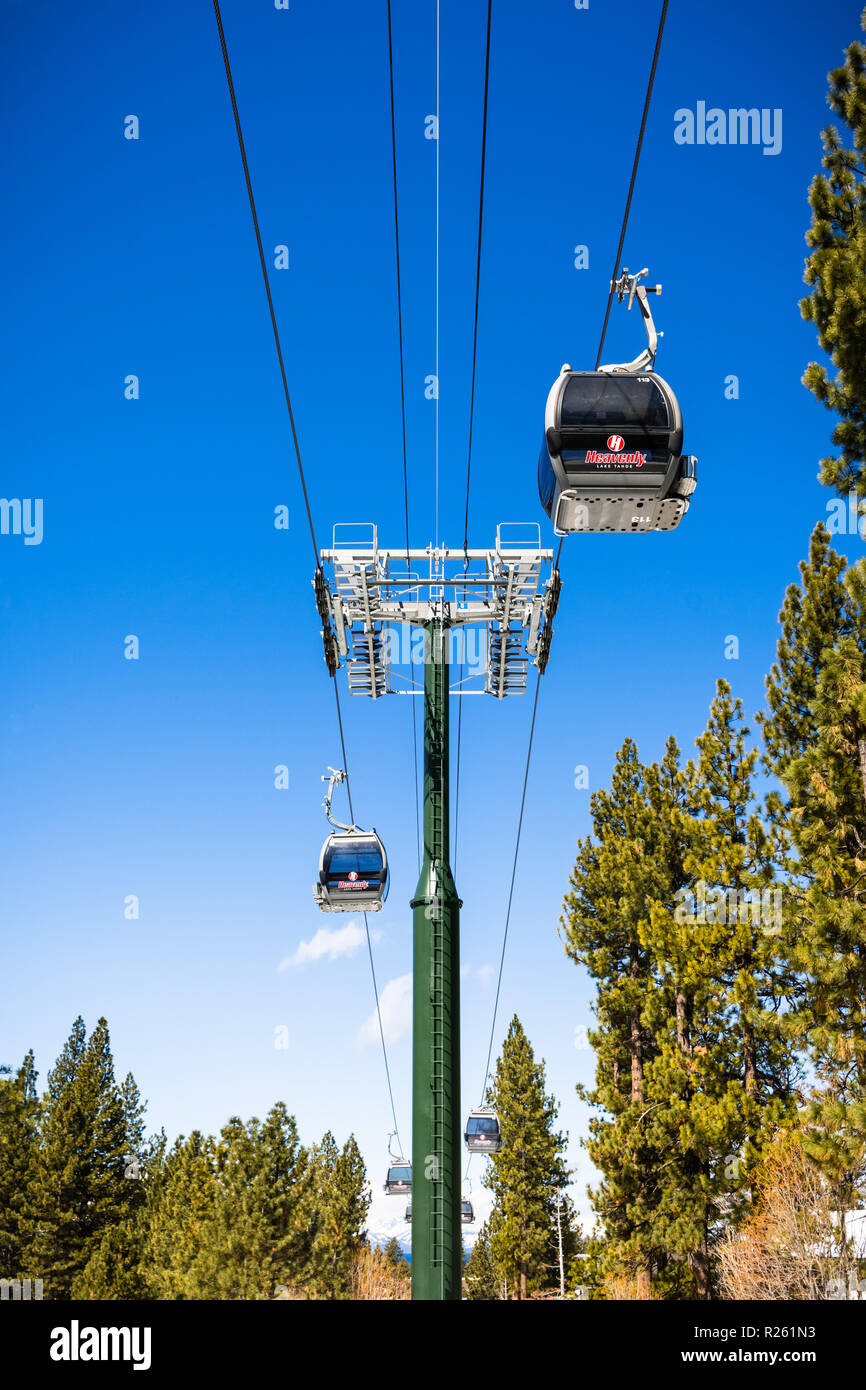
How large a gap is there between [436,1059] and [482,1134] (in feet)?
57.1

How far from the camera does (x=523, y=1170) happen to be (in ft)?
202

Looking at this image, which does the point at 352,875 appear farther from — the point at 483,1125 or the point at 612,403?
the point at 483,1125

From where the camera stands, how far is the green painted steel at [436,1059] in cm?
1548

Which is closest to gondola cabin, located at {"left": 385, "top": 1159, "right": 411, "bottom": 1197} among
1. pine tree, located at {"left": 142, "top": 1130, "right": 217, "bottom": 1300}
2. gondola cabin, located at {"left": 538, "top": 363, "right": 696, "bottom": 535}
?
pine tree, located at {"left": 142, "top": 1130, "right": 217, "bottom": 1300}

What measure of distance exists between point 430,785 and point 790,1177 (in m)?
12.8

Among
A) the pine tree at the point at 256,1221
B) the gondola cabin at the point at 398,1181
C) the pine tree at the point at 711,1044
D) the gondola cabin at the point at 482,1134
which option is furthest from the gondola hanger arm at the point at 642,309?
the pine tree at the point at 256,1221

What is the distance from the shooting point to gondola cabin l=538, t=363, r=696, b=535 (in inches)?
418
